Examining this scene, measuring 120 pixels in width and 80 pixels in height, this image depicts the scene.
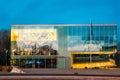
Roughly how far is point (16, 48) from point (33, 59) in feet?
14.0

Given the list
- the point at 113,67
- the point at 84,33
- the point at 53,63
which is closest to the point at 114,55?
the point at 113,67

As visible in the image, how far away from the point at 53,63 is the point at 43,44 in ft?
14.0

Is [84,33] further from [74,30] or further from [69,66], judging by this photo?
[69,66]

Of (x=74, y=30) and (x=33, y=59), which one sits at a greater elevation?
(x=74, y=30)

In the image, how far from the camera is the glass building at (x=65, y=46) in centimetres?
7662

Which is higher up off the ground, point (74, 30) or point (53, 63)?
point (74, 30)

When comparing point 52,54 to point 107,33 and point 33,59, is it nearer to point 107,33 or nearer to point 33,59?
point 33,59

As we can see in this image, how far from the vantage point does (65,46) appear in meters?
77.5

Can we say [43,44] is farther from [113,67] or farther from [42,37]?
[113,67]

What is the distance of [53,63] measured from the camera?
255ft

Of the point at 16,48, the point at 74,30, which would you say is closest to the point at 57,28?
the point at 74,30

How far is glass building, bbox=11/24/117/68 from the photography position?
76.6m

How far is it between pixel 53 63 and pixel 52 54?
1.79 m

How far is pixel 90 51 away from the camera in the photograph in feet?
252
